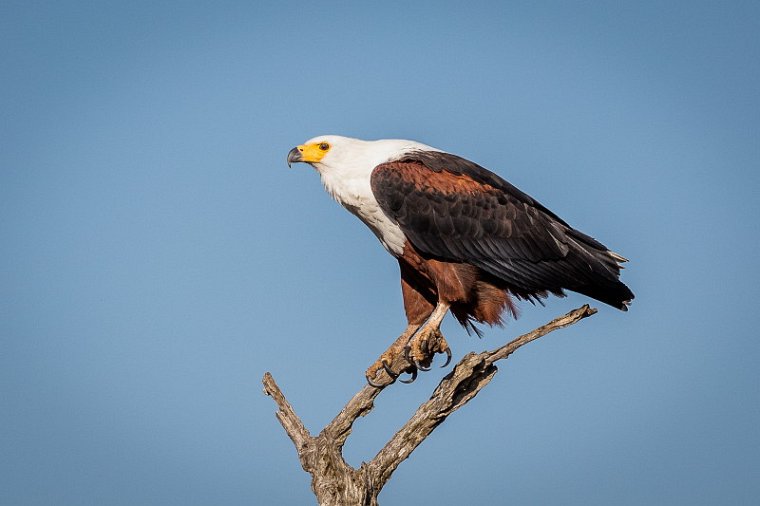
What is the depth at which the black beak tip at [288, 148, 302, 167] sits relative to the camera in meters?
8.71

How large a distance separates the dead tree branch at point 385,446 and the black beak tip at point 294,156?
2.51 m

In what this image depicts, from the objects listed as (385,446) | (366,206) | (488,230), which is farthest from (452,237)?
(385,446)

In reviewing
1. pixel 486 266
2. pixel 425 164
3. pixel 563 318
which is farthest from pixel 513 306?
pixel 425 164

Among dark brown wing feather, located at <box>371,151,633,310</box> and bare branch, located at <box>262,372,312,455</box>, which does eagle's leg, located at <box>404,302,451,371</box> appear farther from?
bare branch, located at <box>262,372,312,455</box>

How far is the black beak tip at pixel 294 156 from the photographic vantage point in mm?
8711

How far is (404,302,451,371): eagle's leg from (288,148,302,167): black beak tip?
2.00 m

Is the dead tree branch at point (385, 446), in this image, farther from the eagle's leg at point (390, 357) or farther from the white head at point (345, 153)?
the white head at point (345, 153)

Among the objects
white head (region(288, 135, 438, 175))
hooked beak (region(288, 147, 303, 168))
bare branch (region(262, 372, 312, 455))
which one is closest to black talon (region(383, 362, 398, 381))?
bare branch (region(262, 372, 312, 455))

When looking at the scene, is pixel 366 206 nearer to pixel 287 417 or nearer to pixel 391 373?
pixel 391 373

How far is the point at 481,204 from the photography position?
854cm

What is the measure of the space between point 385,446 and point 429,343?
1202mm

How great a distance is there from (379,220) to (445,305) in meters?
1.03

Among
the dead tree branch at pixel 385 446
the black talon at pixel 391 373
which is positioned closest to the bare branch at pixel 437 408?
the dead tree branch at pixel 385 446

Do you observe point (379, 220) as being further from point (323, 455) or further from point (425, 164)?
point (323, 455)
